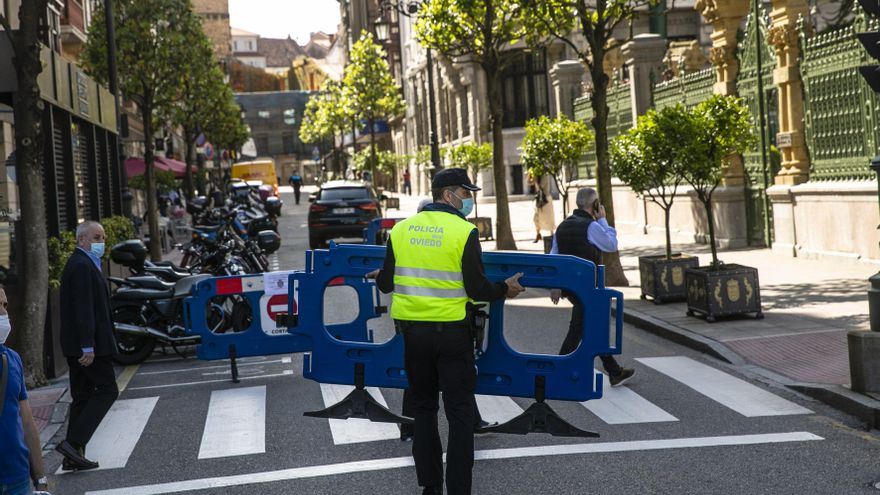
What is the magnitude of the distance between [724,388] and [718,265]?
14.2ft

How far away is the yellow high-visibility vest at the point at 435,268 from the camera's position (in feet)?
22.0

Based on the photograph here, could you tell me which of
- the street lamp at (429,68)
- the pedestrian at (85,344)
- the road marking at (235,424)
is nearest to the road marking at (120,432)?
the pedestrian at (85,344)

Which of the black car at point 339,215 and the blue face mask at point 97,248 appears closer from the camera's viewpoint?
the blue face mask at point 97,248

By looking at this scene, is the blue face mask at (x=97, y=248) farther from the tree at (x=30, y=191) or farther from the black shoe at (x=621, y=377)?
the black shoe at (x=621, y=377)

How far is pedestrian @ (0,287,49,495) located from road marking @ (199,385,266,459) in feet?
11.4

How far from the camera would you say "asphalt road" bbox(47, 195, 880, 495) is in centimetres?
736

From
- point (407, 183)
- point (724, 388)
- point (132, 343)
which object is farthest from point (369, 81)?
point (724, 388)

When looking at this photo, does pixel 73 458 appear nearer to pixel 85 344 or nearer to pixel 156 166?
pixel 85 344

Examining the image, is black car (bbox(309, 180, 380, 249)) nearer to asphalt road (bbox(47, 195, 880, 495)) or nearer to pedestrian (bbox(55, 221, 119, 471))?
asphalt road (bbox(47, 195, 880, 495))

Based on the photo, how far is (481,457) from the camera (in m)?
8.05

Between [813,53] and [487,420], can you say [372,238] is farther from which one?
[813,53]

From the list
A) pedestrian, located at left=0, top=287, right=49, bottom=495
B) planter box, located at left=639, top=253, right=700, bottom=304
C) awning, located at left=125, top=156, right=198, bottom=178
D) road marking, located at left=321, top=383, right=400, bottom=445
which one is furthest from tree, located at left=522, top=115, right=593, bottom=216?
pedestrian, located at left=0, top=287, right=49, bottom=495

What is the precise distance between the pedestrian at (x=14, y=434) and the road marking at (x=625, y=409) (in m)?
4.98

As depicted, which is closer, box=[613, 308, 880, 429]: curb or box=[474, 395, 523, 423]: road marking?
box=[613, 308, 880, 429]: curb
